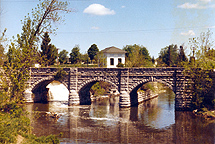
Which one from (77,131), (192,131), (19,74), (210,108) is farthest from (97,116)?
(19,74)

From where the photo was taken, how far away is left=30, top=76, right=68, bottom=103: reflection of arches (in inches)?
2120

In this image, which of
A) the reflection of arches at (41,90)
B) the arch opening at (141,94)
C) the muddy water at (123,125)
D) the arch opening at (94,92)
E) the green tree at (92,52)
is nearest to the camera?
the muddy water at (123,125)

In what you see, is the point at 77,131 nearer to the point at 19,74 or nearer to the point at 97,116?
the point at 97,116

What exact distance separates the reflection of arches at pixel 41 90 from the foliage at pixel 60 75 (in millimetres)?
1034

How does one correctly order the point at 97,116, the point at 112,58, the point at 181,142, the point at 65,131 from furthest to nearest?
the point at 112,58
the point at 97,116
the point at 65,131
the point at 181,142

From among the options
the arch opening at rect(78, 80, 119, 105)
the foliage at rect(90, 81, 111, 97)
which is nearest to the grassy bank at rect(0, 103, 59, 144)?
the arch opening at rect(78, 80, 119, 105)

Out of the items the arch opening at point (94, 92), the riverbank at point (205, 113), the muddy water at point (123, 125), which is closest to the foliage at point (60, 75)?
the arch opening at point (94, 92)

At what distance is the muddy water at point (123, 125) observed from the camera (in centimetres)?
3145

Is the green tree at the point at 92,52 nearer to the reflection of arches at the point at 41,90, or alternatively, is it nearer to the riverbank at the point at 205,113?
the reflection of arches at the point at 41,90

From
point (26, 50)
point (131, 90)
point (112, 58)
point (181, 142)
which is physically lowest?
point (181, 142)

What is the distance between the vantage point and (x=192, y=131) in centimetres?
3497

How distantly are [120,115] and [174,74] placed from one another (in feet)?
38.9

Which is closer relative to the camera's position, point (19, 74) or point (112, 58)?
point (19, 74)

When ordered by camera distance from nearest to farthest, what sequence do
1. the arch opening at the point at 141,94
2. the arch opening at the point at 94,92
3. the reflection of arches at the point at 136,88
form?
the reflection of arches at the point at 136,88, the arch opening at the point at 141,94, the arch opening at the point at 94,92
